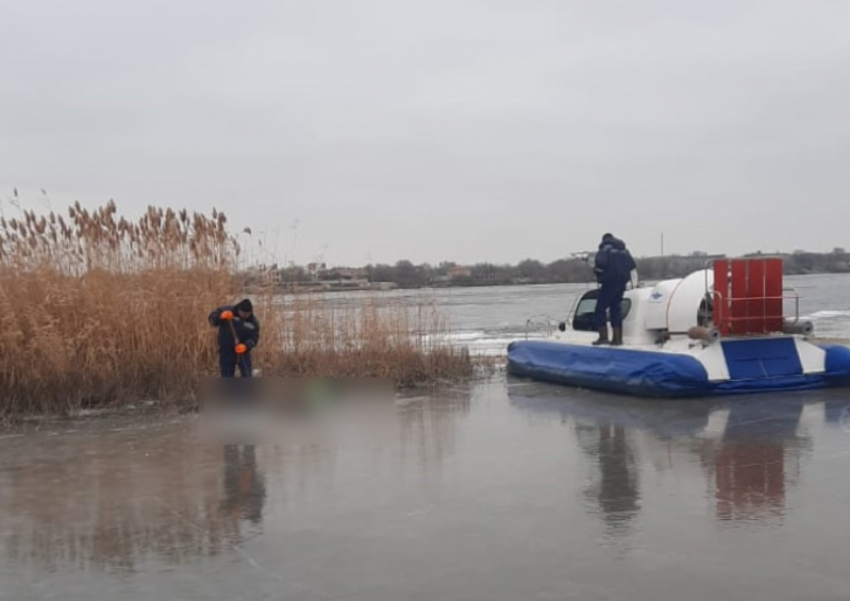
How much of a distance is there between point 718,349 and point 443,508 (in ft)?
21.2

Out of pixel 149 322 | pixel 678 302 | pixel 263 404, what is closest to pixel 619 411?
pixel 678 302

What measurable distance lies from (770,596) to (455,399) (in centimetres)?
797

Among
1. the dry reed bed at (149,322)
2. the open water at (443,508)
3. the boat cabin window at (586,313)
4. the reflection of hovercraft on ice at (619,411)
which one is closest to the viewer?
the open water at (443,508)

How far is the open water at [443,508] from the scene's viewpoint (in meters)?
5.11

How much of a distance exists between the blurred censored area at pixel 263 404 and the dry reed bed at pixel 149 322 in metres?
0.80

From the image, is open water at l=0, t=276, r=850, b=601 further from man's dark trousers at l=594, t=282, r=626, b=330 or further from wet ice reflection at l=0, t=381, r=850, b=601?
man's dark trousers at l=594, t=282, r=626, b=330

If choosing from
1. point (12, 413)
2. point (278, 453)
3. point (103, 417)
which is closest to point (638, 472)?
point (278, 453)

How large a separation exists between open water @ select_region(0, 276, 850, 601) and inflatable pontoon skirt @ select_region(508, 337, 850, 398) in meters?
0.59

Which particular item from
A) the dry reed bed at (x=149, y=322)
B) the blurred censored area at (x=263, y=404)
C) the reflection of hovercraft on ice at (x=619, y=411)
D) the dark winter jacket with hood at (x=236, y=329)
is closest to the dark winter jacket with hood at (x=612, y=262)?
the reflection of hovercraft on ice at (x=619, y=411)

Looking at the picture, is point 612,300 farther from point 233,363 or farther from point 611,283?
point 233,363

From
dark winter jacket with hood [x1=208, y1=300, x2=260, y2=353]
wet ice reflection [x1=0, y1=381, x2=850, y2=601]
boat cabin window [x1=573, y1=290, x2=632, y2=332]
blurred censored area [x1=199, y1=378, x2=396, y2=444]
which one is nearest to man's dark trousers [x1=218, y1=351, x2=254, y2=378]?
dark winter jacket with hood [x1=208, y1=300, x2=260, y2=353]

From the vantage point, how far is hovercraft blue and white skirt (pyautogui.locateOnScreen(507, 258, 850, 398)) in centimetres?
1164

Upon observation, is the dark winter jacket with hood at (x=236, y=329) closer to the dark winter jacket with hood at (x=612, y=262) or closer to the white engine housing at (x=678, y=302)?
the dark winter jacket with hood at (x=612, y=262)

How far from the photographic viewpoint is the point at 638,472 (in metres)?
7.64
